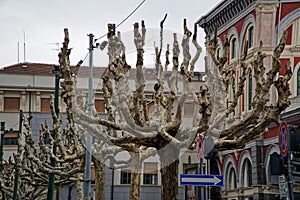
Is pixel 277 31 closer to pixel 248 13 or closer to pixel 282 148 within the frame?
pixel 248 13

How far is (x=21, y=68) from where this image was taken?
57719 millimetres

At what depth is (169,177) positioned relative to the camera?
1587cm

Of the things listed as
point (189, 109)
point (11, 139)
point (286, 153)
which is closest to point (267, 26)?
point (189, 109)

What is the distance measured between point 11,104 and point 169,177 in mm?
39368

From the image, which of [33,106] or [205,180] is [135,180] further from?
[33,106]

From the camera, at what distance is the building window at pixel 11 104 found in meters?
53.4

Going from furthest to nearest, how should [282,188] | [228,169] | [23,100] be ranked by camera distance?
[23,100]
[228,169]
[282,188]

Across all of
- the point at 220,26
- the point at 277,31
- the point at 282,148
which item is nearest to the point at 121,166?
the point at 282,148

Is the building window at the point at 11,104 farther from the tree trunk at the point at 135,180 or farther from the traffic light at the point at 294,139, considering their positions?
the traffic light at the point at 294,139

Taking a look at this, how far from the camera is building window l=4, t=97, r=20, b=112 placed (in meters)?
53.4

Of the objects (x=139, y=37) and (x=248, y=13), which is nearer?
(x=139, y=37)

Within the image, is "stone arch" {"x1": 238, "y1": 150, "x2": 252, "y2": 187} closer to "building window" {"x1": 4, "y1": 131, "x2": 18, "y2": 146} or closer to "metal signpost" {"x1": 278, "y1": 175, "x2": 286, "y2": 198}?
"building window" {"x1": 4, "y1": 131, "x2": 18, "y2": 146}

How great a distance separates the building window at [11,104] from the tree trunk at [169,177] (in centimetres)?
3915

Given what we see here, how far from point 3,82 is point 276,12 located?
24.8 metres
